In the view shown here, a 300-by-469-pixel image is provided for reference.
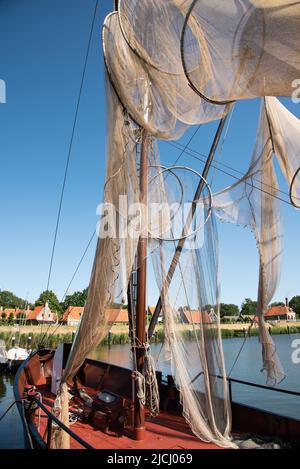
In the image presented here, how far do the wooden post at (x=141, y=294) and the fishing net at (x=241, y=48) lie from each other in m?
2.15

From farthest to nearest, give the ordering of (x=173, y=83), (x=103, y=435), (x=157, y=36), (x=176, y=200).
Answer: (x=176, y=200) → (x=103, y=435) → (x=173, y=83) → (x=157, y=36)

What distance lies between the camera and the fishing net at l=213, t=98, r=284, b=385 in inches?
296

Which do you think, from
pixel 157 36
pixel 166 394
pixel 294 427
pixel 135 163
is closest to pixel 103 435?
pixel 166 394

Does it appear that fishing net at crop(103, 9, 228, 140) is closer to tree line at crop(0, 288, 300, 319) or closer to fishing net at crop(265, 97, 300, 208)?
fishing net at crop(265, 97, 300, 208)

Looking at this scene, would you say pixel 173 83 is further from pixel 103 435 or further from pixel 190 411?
pixel 103 435

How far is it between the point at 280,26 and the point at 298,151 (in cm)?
398

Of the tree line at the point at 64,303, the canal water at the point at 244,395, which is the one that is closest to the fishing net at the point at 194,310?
the canal water at the point at 244,395

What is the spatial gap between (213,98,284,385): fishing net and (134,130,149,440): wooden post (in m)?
2.83

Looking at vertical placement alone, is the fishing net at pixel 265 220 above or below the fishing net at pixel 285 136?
below

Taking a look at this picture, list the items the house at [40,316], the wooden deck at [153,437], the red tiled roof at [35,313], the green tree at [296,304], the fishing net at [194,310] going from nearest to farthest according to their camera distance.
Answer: the fishing net at [194,310], the wooden deck at [153,437], the house at [40,316], the red tiled roof at [35,313], the green tree at [296,304]

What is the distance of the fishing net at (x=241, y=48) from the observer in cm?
336

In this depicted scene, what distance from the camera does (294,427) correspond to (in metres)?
5.46

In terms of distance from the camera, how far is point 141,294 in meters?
6.06

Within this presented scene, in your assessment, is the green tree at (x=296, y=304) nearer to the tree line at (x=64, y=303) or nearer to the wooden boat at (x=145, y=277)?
the tree line at (x=64, y=303)
